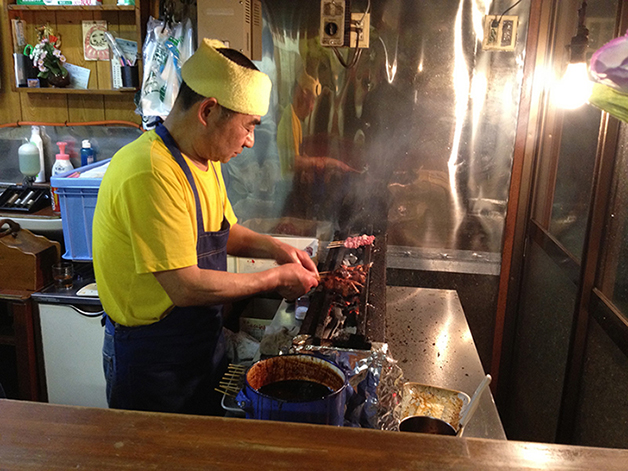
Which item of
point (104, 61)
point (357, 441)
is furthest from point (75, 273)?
point (357, 441)

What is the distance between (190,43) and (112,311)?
216cm

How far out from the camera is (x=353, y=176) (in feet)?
12.4

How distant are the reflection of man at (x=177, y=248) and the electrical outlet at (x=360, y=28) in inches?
62.6

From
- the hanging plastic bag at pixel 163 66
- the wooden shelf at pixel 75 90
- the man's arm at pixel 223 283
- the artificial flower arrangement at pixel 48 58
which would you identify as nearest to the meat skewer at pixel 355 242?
the man's arm at pixel 223 283

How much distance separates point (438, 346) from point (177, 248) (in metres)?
1.23

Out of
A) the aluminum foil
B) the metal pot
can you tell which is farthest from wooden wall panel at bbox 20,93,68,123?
the metal pot

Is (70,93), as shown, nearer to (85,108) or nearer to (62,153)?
(85,108)

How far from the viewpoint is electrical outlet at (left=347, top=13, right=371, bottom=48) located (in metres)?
3.48

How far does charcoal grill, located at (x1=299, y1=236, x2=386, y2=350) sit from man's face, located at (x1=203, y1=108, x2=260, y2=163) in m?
0.73

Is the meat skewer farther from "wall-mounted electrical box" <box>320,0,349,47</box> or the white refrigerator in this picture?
the white refrigerator

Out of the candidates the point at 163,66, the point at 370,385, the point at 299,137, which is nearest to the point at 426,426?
the point at 370,385

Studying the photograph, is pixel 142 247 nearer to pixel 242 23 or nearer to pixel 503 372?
pixel 242 23

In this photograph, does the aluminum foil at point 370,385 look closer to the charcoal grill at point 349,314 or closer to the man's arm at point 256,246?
the charcoal grill at point 349,314

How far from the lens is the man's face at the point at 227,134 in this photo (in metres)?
2.06
